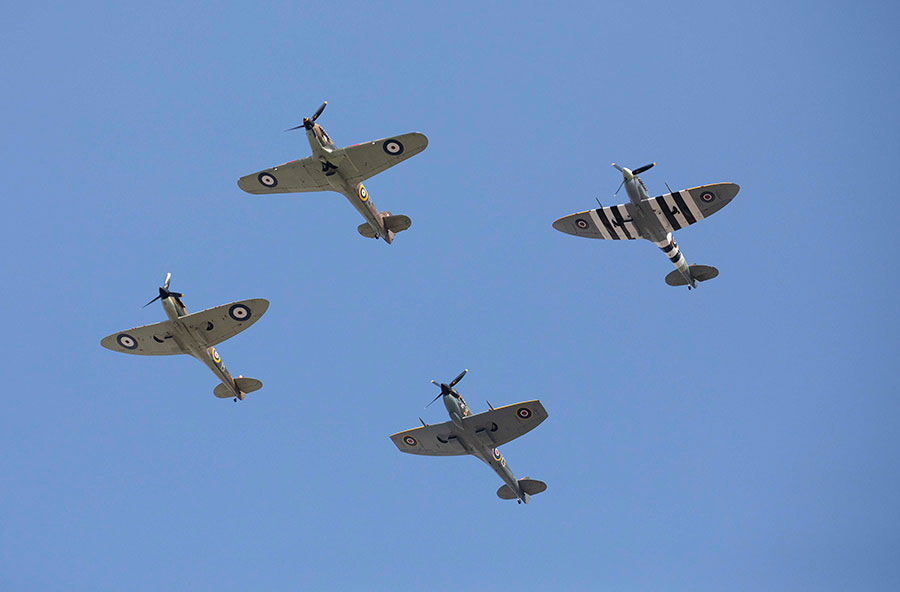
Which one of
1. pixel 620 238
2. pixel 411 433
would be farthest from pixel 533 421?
pixel 620 238

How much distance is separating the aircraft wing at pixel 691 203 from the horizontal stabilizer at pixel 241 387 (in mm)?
17791

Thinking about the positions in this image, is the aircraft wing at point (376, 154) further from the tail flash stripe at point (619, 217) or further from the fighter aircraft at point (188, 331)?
the tail flash stripe at point (619, 217)

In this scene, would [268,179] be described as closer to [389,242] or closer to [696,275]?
[389,242]

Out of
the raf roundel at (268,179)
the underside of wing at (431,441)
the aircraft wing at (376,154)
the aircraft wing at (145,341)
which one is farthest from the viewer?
the raf roundel at (268,179)

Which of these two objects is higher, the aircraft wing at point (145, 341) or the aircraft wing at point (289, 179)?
the aircraft wing at point (289, 179)

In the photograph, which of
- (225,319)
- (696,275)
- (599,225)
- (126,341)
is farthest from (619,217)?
(126,341)

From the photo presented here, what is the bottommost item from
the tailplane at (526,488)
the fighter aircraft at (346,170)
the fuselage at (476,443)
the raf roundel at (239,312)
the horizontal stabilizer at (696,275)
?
the tailplane at (526,488)

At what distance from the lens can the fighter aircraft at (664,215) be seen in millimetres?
37594

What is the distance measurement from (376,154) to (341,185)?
6.36 feet

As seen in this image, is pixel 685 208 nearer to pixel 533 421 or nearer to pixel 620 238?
pixel 620 238

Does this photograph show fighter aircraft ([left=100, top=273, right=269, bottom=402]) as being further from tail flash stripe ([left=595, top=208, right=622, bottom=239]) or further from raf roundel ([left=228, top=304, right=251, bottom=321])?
tail flash stripe ([left=595, top=208, right=622, bottom=239])

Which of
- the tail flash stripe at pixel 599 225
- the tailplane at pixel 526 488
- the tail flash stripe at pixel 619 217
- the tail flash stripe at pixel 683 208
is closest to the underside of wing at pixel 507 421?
the tailplane at pixel 526 488

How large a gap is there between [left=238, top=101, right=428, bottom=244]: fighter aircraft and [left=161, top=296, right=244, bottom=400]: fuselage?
6.99 m

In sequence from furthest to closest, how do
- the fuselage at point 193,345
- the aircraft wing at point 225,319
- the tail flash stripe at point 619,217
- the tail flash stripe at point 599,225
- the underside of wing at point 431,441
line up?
the tail flash stripe at point 599,225, the tail flash stripe at point 619,217, the underside of wing at point 431,441, the aircraft wing at point 225,319, the fuselage at point 193,345
